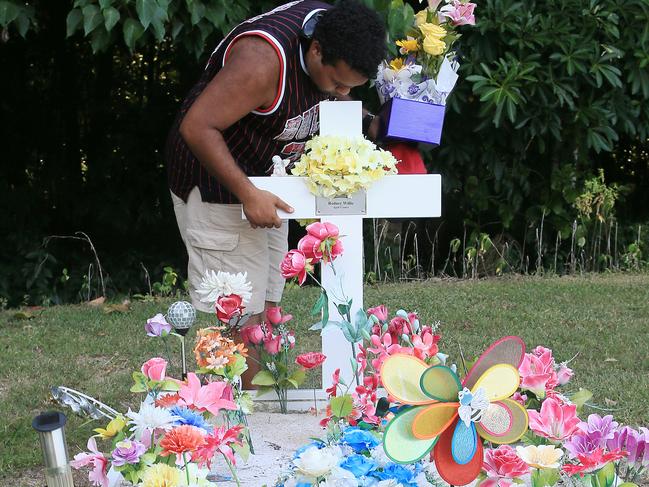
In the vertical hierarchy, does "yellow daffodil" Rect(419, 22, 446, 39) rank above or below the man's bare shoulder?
above

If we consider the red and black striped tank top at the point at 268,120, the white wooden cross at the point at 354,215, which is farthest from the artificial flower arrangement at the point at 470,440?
the red and black striped tank top at the point at 268,120

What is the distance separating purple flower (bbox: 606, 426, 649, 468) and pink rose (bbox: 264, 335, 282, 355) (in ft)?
4.50

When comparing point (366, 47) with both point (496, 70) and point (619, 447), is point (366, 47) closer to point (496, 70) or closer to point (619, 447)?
point (619, 447)

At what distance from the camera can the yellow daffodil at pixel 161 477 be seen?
1.44 m

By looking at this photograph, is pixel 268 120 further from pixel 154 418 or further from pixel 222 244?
pixel 154 418

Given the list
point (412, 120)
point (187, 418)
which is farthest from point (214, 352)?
point (412, 120)

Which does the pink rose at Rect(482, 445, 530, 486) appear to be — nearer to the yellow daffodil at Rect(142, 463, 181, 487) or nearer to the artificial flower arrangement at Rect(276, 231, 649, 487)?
the artificial flower arrangement at Rect(276, 231, 649, 487)

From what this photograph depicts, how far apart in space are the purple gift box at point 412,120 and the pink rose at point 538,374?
91cm

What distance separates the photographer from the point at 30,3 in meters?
4.62

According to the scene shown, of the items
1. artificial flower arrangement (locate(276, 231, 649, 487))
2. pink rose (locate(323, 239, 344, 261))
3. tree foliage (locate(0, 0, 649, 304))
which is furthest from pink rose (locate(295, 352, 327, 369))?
tree foliage (locate(0, 0, 649, 304))

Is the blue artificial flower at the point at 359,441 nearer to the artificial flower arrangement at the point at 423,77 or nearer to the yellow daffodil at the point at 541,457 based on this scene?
the yellow daffodil at the point at 541,457

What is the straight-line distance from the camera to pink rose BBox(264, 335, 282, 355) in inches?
111

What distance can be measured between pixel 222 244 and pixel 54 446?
1.44 m

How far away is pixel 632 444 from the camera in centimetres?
161
